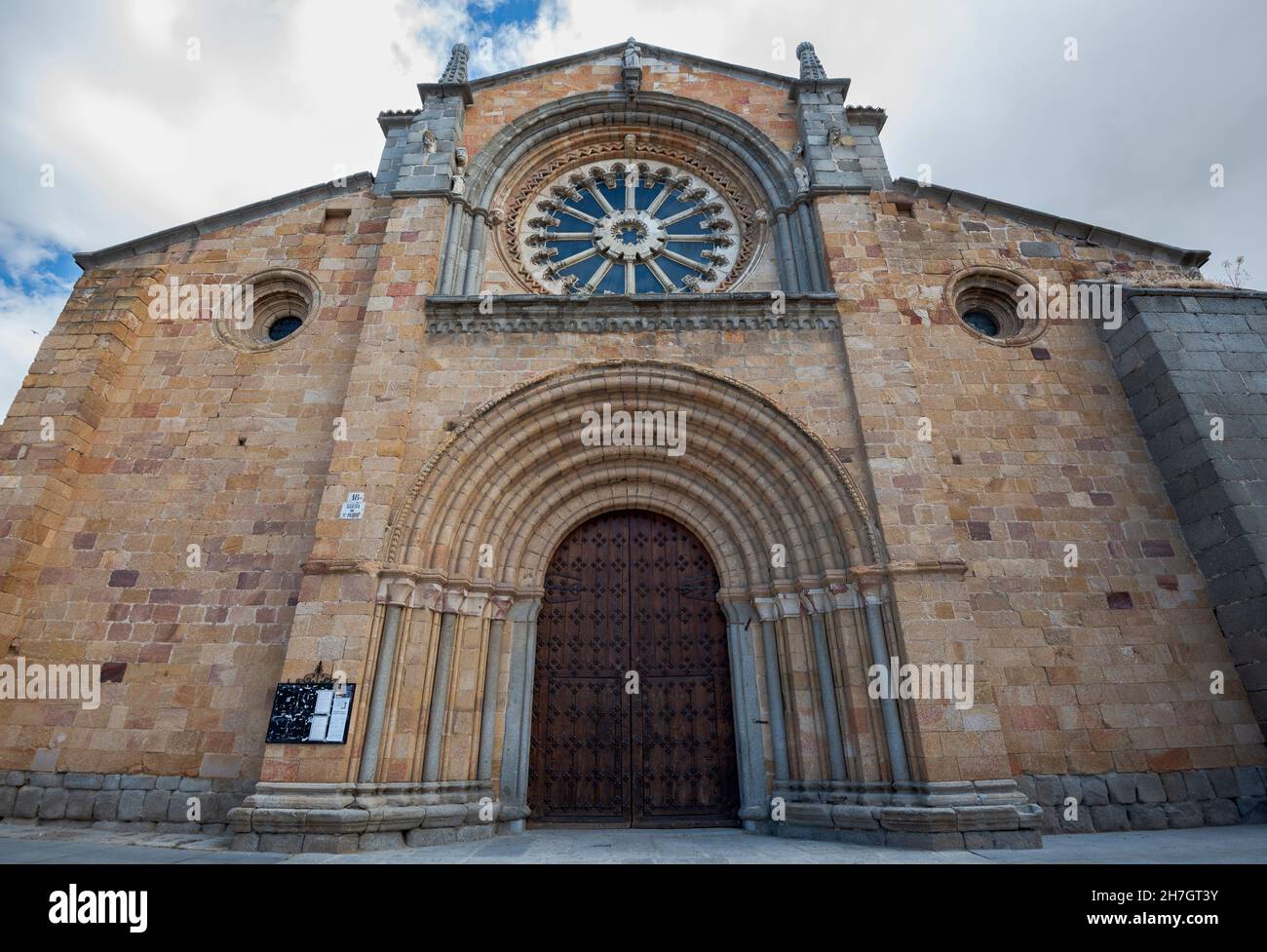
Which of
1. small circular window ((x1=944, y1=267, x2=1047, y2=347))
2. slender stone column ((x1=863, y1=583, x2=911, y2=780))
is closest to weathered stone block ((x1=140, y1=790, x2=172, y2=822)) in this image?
slender stone column ((x1=863, y1=583, x2=911, y2=780))

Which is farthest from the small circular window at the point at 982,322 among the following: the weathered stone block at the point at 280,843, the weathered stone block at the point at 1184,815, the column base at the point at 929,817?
the weathered stone block at the point at 280,843

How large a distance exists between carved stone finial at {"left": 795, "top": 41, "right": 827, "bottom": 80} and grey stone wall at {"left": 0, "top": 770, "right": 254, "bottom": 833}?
529 inches

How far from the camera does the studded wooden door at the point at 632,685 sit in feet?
24.2

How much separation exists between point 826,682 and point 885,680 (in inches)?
26.9

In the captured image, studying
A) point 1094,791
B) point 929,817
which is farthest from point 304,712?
point 1094,791

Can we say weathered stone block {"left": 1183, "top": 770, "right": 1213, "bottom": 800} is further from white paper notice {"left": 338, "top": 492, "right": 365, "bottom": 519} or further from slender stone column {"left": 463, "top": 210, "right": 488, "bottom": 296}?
slender stone column {"left": 463, "top": 210, "right": 488, "bottom": 296}

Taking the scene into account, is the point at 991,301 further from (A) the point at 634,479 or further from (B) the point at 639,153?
(B) the point at 639,153

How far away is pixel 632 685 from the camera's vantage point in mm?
7840

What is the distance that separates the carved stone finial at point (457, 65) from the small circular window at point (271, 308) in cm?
457

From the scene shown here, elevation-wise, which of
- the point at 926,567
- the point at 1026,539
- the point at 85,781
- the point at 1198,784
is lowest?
the point at 1198,784

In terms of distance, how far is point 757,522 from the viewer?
8.16 m

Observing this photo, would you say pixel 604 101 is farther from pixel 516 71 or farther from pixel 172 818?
pixel 172 818

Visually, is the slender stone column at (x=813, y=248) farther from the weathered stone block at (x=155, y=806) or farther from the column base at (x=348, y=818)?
the weathered stone block at (x=155, y=806)

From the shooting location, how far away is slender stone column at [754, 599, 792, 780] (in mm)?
7168
